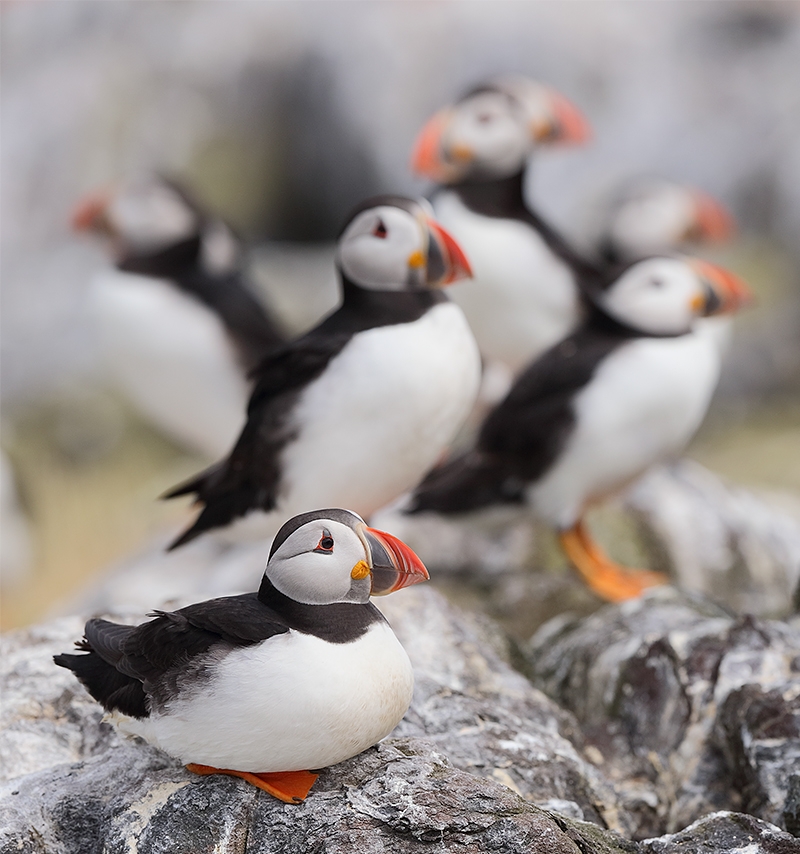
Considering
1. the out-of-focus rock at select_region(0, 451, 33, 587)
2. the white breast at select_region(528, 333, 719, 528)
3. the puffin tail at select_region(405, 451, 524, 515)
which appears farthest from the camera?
the out-of-focus rock at select_region(0, 451, 33, 587)

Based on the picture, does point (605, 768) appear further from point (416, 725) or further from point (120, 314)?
point (120, 314)

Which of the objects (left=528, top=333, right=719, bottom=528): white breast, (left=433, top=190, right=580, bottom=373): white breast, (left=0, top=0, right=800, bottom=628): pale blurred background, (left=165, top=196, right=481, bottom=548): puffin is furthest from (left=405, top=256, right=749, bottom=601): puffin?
(left=0, top=0, right=800, bottom=628): pale blurred background

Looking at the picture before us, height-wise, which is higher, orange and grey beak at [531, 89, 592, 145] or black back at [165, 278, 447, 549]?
orange and grey beak at [531, 89, 592, 145]

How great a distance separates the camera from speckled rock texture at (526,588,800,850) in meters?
2.82

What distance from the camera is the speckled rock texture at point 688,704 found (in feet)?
9.25

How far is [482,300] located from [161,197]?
5.21 ft

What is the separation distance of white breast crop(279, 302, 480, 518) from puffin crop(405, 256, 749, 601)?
0.86 meters

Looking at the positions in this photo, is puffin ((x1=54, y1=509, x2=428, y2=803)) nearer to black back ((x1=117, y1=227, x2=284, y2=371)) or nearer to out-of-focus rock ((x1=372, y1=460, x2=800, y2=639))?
out-of-focus rock ((x1=372, y1=460, x2=800, y2=639))

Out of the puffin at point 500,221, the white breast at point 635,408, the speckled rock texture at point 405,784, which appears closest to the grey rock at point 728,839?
the speckled rock texture at point 405,784

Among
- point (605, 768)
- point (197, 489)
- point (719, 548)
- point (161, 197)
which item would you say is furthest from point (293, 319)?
point (605, 768)

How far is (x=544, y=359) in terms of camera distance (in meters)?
4.48

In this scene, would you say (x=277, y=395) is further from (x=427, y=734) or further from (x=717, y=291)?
(x=717, y=291)

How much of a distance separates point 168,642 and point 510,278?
3.04 meters

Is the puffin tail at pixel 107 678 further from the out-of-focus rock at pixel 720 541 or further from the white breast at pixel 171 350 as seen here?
the out-of-focus rock at pixel 720 541
